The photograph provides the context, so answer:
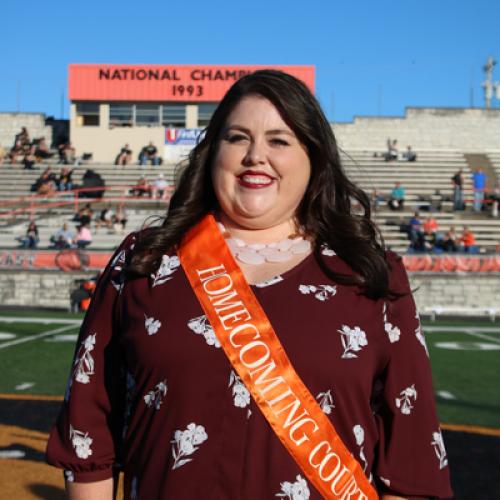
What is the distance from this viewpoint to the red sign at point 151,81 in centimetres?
3094

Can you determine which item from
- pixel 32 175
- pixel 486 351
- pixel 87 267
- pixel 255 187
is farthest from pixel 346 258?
pixel 32 175

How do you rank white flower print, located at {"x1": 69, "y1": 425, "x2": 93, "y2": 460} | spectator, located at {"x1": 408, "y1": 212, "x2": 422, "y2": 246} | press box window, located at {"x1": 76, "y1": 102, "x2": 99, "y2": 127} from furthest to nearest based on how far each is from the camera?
press box window, located at {"x1": 76, "y1": 102, "x2": 99, "y2": 127} < spectator, located at {"x1": 408, "y1": 212, "x2": 422, "y2": 246} < white flower print, located at {"x1": 69, "y1": 425, "x2": 93, "y2": 460}

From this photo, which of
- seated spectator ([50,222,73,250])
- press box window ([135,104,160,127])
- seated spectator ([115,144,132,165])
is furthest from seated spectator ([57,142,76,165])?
seated spectator ([50,222,73,250])

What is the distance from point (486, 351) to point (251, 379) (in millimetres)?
8444

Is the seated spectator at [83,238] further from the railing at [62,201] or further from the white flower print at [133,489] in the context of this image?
the white flower print at [133,489]

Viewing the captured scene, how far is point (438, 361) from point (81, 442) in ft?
24.4

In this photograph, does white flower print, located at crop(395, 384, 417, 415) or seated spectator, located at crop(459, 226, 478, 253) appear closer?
white flower print, located at crop(395, 384, 417, 415)

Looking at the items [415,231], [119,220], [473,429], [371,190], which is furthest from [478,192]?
[473,429]

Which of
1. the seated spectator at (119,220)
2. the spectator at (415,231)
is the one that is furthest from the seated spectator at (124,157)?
the spectator at (415,231)

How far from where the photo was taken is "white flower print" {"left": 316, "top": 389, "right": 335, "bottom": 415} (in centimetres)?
166

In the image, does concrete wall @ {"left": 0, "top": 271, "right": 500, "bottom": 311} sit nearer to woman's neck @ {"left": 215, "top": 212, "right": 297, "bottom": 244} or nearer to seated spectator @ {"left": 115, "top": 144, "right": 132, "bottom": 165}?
seated spectator @ {"left": 115, "top": 144, "right": 132, "bottom": 165}

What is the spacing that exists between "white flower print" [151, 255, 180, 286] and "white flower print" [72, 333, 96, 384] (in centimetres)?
21

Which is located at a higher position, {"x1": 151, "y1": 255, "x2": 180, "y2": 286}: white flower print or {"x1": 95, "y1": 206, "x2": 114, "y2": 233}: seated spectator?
{"x1": 151, "y1": 255, "x2": 180, "y2": 286}: white flower print

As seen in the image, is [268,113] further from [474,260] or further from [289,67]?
[289,67]
